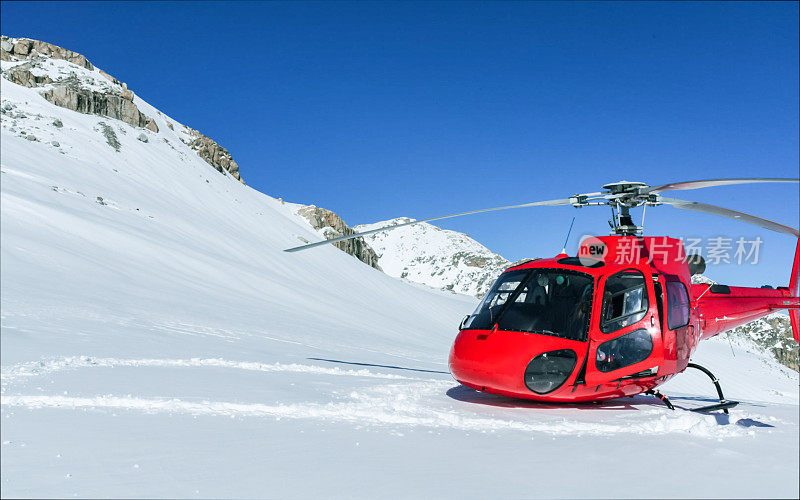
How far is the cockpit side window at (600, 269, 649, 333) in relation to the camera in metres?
5.40

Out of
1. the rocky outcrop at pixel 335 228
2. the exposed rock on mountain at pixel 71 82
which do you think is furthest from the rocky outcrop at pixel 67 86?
the rocky outcrop at pixel 335 228

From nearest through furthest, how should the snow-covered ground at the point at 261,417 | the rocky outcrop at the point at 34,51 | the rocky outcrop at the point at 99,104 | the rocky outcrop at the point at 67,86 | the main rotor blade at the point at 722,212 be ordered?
the snow-covered ground at the point at 261,417 < the main rotor blade at the point at 722,212 < the rocky outcrop at the point at 99,104 < the rocky outcrop at the point at 67,86 < the rocky outcrop at the point at 34,51

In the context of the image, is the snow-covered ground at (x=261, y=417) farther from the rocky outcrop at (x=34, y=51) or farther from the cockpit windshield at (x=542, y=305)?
the rocky outcrop at (x=34, y=51)

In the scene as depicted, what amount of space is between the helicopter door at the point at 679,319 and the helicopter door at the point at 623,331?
300 mm

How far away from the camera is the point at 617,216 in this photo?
623 centimetres

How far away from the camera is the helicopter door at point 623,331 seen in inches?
209

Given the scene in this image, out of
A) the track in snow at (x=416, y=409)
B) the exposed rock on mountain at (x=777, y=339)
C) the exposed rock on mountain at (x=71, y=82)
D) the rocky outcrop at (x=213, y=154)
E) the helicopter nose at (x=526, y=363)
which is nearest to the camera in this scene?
the track in snow at (x=416, y=409)

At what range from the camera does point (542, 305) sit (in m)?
5.48

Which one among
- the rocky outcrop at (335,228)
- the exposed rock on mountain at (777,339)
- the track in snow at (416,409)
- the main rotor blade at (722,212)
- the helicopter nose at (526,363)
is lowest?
the exposed rock on mountain at (777,339)

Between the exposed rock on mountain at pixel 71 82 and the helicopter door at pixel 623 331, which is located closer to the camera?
the helicopter door at pixel 623 331

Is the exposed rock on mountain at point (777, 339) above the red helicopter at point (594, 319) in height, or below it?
below

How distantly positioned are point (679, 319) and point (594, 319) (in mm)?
1288

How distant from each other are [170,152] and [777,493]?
3703 cm

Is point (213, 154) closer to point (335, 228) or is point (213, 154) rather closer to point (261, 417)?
point (335, 228)
